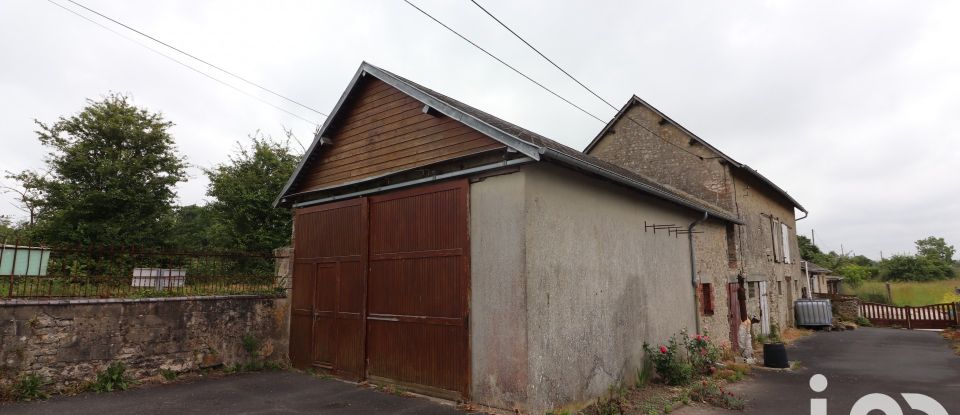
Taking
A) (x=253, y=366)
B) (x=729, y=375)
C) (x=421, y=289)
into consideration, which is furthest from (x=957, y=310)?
(x=253, y=366)

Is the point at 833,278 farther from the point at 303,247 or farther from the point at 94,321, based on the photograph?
the point at 94,321

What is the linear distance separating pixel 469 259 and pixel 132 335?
583 centimetres

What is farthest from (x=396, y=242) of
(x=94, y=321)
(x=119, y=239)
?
(x=119, y=239)

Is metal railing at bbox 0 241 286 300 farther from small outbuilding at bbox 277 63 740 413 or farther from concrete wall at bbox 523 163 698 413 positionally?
Answer: concrete wall at bbox 523 163 698 413

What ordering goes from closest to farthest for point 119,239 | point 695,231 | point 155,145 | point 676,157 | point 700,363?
point 700,363, point 695,231, point 676,157, point 119,239, point 155,145

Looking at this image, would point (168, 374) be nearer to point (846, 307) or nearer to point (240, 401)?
point (240, 401)

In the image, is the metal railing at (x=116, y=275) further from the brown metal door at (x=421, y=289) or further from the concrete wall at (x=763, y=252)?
the concrete wall at (x=763, y=252)

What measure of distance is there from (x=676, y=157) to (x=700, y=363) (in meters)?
8.19

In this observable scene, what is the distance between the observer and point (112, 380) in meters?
7.45

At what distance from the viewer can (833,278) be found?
29.4m

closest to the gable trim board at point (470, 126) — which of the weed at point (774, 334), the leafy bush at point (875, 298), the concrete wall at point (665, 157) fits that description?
the concrete wall at point (665, 157)

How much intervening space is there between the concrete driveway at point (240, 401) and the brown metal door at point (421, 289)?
0.45 metres

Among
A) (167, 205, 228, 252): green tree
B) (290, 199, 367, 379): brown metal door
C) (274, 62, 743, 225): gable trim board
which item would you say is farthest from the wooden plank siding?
(167, 205, 228, 252): green tree

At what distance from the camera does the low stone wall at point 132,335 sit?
6.75m
